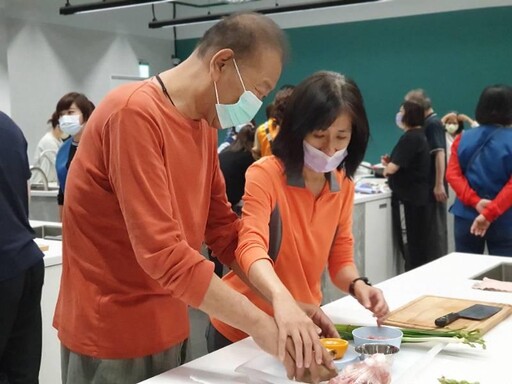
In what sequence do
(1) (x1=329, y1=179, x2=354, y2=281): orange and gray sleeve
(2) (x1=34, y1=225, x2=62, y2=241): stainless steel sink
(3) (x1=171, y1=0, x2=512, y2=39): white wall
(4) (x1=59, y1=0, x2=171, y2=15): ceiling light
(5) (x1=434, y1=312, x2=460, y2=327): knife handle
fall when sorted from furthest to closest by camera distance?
(3) (x1=171, y1=0, x2=512, y2=39): white wall → (4) (x1=59, y1=0, x2=171, y2=15): ceiling light → (2) (x1=34, y1=225, x2=62, y2=241): stainless steel sink → (1) (x1=329, y1=179, x2=354, y2=281): orange and gray sleeve → (5) (x1=434, y1=312, x2=460, y2=327): knife handle

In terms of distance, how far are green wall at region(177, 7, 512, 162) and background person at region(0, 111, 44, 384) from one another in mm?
5857

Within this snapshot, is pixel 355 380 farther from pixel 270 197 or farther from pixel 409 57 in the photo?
pixel 409 57

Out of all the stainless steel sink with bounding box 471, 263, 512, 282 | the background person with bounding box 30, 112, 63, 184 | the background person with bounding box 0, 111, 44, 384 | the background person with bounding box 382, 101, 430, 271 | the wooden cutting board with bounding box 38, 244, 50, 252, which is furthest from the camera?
the background person with bounding box 30, 112, 63, 184

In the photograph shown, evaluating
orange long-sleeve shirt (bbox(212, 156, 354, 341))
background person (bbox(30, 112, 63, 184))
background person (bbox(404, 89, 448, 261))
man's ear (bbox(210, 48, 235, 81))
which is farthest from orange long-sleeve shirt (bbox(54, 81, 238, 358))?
background person (bbox(30, 112, 63, 184))

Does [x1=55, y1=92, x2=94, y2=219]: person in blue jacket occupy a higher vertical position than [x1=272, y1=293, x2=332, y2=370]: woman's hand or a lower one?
higher

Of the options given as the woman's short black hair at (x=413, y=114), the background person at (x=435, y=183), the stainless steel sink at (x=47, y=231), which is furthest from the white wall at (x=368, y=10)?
the stainless steel sink at (x=47, y=231)

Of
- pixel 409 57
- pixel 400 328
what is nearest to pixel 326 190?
pixel 400 328

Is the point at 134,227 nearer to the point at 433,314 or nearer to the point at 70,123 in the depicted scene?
the point at 433,314

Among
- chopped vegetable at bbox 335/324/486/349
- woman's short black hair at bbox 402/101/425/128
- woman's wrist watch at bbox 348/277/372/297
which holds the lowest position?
chopped vegetable at bbox 335/324/486/349

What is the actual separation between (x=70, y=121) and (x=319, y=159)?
262 cm

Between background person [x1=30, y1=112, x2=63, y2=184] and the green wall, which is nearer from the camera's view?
background person [x1=30, y1=112, x2=63, y2=184]

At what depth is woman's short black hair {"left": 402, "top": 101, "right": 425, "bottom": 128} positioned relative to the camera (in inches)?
201

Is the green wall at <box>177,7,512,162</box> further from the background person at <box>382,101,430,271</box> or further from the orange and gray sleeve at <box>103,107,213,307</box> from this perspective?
the orange and gray sleeve at <box>103,107,213,307</box>

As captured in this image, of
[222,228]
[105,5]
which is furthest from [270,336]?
[105,5]
